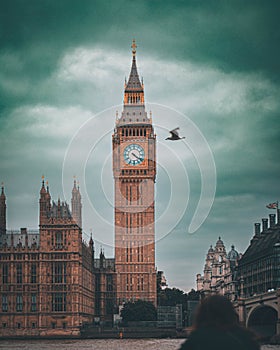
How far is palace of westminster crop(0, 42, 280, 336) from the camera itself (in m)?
134

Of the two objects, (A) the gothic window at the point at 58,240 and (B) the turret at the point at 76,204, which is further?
(B) the turret at the point at 76,204

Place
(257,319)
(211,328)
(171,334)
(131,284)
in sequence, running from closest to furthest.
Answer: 1. (211,328)
2. (257,319)
3. (171,334)
4. (131,284)

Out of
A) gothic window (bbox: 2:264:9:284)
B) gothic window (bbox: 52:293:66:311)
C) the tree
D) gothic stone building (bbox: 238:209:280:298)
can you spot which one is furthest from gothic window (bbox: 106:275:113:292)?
gothic window (bbox: 2:264:9:284)

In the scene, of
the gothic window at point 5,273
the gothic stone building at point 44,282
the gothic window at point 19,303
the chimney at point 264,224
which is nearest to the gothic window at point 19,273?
the gothic stone building at point 44,282

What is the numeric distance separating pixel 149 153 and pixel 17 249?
Answer: 4529 centimetres

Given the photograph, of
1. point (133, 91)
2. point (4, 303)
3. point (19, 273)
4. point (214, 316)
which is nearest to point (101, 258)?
point (133, 91)

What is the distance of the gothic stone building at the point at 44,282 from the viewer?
13400 centimetres

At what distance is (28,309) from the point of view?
134 meters

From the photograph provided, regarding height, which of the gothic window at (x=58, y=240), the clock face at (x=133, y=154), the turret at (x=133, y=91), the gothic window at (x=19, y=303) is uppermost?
the turret at (x=133, y=91)

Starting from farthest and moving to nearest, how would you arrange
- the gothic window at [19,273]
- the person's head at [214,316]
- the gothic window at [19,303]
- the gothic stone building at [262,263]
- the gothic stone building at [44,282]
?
the gothic window at [19,273]
the gothic window at [19,303]
the gothic stone building at [44,282]
the gothic stone building at [262,263]
the person's head at [214,316]

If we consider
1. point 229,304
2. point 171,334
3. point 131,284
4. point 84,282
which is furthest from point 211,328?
point 131,284

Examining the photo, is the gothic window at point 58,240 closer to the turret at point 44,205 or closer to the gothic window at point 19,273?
the turret at point 44,205

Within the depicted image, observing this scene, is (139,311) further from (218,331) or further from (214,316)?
(218,331)

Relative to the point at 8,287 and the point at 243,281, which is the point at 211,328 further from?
the point at 243,281
